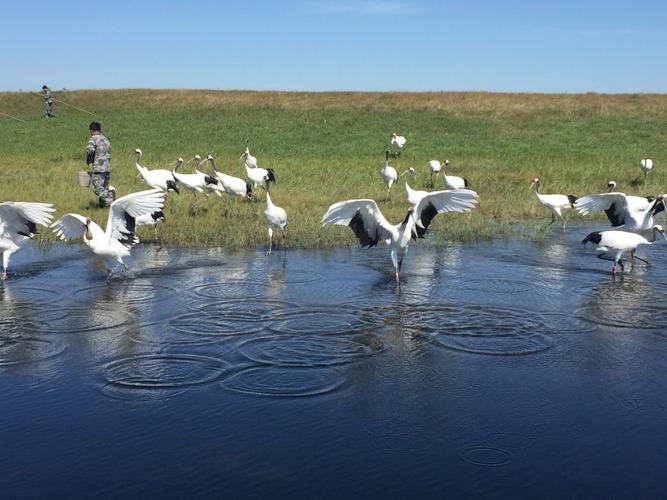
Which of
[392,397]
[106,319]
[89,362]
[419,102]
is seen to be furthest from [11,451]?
[419,102]

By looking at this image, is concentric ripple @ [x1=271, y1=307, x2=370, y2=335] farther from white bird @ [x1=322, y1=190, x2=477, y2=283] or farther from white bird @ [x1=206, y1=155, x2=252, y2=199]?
white bird @ [x1=206, y1=155, x2=252, y2=199]

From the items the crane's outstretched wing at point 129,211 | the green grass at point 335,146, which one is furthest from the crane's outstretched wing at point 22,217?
the green grass at point 335,146

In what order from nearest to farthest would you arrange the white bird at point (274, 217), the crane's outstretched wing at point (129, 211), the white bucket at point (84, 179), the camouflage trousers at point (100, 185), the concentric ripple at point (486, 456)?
1. the concentric ripple at point (486, 456)
2. the crane's outstretched wing at point (129, 211)
3. the white bird at point (274, 217)
4. the camouflage trousers at point (100, 185)
5. the white bucket at point (84, 179)

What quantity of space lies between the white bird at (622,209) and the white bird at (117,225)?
777 cm

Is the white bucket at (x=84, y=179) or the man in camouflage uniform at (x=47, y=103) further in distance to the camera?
the man in camouflage uniform at (x=47, y=103)

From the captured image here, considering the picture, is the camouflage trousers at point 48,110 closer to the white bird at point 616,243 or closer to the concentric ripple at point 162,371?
the white bird at point 616,243

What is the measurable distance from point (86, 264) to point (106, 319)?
3790mm

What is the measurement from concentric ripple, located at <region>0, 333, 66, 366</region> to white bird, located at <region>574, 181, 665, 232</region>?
9.71 meters

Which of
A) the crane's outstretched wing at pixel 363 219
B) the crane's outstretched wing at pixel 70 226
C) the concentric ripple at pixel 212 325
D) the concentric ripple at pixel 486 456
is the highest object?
the crane's outstretched wing at pixel 363 219

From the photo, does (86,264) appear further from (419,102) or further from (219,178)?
(419,102)

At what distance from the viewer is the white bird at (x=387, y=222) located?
461 inches

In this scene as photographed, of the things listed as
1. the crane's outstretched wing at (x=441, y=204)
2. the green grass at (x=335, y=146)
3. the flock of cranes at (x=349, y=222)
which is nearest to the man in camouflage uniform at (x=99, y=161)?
the green grass at (x=335, y=146)

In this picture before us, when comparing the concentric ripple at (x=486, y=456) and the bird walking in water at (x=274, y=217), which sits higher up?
the bird walking in water at (x=274, y=217)

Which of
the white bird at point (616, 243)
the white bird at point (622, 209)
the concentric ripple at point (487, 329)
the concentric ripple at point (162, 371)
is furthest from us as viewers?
the white bird at point (622, 209)
